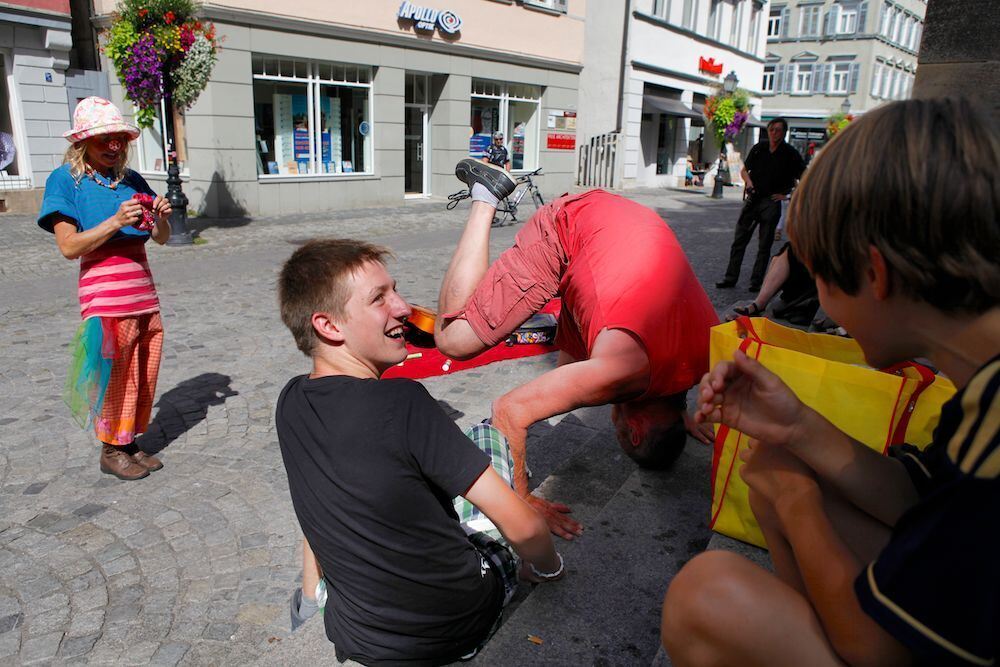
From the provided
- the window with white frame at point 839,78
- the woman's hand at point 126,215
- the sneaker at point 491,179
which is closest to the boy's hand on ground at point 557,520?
the sneaker at point 491,179

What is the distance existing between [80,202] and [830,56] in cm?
5192

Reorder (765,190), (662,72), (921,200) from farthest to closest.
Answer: (662,72), (765,190), (921,200)

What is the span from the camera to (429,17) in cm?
1577

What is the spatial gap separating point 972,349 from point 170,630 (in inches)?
102

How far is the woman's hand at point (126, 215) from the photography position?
11.2 feet

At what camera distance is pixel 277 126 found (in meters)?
14.4

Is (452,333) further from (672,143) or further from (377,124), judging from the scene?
(672,143)

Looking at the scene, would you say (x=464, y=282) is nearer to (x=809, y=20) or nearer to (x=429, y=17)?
(x=429, y=17)

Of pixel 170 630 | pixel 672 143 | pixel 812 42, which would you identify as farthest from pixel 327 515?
pixel 812 42

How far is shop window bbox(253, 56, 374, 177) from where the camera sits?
1412cm

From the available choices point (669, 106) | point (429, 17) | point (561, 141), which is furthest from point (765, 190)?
point (669, 106)

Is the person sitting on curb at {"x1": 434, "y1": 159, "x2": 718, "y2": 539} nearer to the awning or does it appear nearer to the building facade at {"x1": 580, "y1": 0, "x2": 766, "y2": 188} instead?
the building facade at {"x1": 580, "y1": 0, "x2": 766, "y2": 188}

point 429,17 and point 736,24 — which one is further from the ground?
point 736,24

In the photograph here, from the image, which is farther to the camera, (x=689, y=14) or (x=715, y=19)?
(x=715, y=19)
